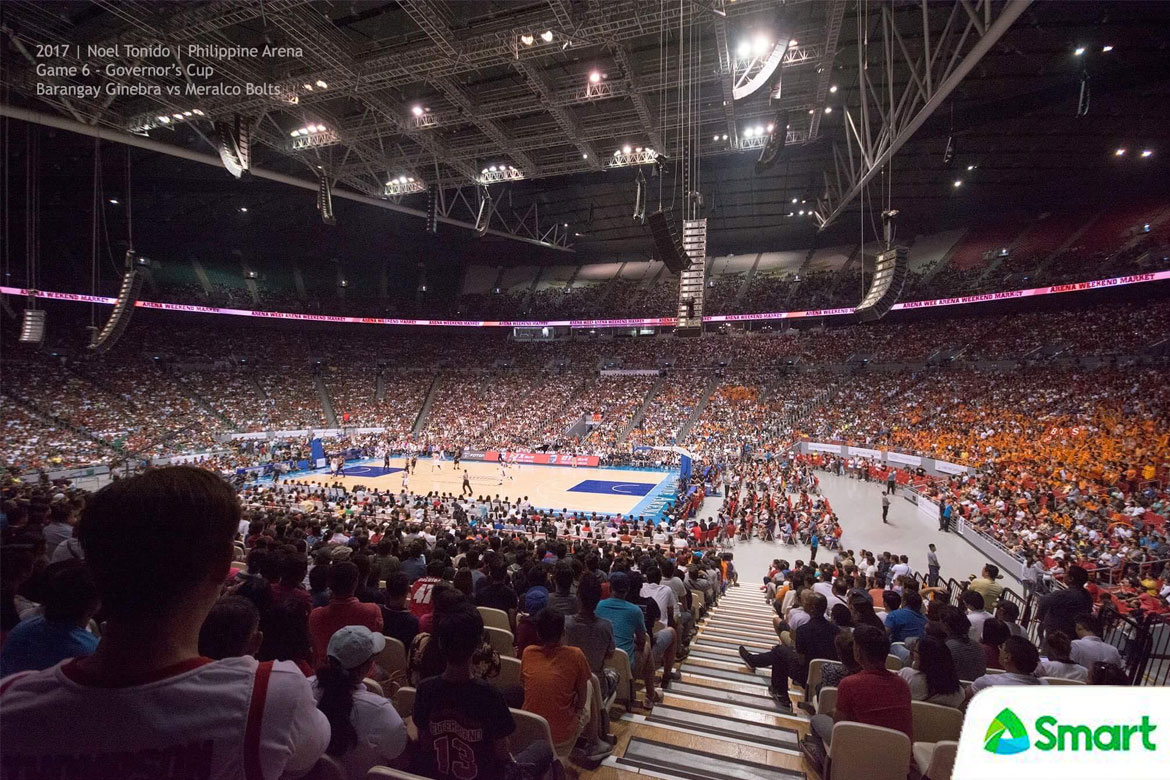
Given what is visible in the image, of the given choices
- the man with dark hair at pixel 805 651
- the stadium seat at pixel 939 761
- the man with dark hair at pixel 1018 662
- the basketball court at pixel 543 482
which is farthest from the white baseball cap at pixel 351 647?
the basketball court at pixel 543 482

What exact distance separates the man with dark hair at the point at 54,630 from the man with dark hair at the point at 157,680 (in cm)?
155

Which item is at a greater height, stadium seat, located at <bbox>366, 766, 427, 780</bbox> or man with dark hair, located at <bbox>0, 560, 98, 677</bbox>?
man with dark hair, located at <bbox>0, 560, 98, 677</bbox>

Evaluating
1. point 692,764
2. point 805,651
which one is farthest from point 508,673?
point 805,651

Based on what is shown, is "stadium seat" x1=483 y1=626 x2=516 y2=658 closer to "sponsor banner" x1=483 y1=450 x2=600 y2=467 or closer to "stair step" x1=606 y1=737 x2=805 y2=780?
"stair step" x1=606 y1=737 x2=805 y2=780

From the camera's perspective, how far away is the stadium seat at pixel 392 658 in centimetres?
361

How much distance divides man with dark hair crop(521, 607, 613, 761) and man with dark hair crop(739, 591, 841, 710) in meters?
2.70

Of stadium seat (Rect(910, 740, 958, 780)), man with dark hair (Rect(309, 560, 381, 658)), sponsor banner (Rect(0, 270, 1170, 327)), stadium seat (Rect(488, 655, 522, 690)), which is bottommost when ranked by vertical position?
stadium seat (Rect(488, 655, 522, 690))

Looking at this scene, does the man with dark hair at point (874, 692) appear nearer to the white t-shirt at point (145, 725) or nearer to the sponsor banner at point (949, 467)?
the white t-shirt at point (145, 725)

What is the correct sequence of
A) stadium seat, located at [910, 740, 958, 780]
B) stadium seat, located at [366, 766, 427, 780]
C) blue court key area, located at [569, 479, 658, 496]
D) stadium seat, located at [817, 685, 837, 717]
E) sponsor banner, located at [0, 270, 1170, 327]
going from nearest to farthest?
1. stadium seat, located at [366, 766, 427, 780]
2. stadium seat, located at [910, 740, 958, 780]
3. stadium seat, located at [817, 685, 837, 717]
4. sponsor banner, located at [0, 270, 1170, 327]
5. blue court key area, located at [569, 479, 658, 496]

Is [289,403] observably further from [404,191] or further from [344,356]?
[404,191]

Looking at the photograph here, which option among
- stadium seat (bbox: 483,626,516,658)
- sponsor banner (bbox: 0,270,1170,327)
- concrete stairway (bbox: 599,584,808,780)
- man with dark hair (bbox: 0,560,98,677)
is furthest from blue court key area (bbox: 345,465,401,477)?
man with dark hair (bbox: 0,560,98,677)

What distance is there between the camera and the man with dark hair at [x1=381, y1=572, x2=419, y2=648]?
3871mm

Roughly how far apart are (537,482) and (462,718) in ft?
79.3

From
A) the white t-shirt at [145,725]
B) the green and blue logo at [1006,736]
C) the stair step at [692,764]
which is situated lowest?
the stair step at [692,764]
